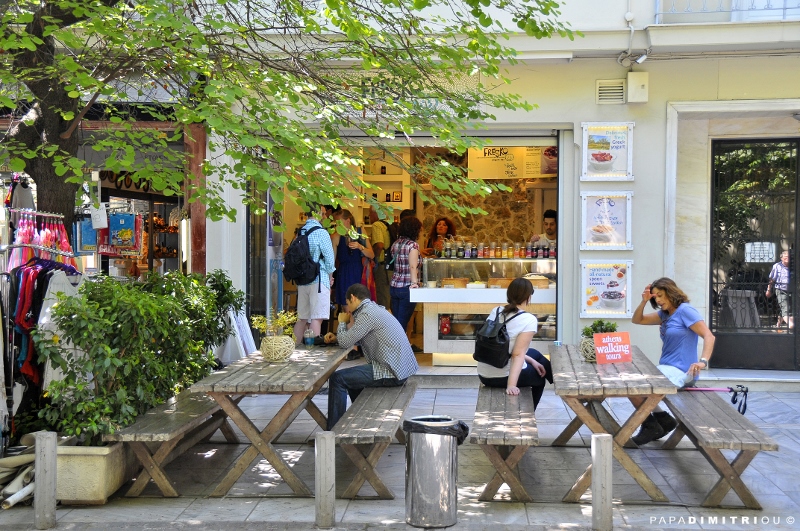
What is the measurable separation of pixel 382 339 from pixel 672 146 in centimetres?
488

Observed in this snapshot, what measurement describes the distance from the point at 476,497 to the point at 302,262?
16.2 feet

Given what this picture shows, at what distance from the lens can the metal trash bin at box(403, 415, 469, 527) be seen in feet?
18.4

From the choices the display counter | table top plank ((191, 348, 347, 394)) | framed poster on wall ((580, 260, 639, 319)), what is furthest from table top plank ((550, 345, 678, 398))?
the display counter

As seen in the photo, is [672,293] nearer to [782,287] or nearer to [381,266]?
[782,287]

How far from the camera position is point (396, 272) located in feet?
38.1

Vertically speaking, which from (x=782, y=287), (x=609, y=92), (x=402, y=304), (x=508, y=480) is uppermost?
(x=609, y=92)

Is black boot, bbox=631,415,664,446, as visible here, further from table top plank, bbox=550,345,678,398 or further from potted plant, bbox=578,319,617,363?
potted plant, bbox=578,319,617,363

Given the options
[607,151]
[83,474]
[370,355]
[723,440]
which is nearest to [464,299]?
[607,151]

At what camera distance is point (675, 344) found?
292 inches

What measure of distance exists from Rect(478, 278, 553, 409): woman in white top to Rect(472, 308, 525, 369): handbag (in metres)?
0.06

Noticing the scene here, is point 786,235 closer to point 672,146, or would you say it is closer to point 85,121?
point 672,146

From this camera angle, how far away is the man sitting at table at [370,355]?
24.0 feet

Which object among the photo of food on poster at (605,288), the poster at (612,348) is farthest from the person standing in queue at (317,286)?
the poster at (612,348)

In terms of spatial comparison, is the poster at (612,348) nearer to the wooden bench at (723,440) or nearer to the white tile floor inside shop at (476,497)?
the wooden bench at (723,440)
